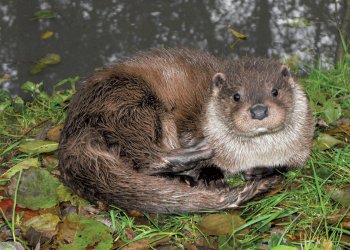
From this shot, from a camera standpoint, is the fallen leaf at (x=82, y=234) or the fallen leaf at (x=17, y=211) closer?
the fallen leaf at (x=82, y=234)

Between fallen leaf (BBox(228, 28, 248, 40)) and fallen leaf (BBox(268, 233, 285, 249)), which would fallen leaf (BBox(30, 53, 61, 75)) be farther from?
fallen leaf (BBox(268, 233, 285, 249))

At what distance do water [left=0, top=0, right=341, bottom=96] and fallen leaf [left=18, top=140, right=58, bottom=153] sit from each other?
1080mm

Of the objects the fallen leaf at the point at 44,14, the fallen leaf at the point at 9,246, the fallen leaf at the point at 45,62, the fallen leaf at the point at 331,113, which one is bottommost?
the fallen leaf at the point at 9,246

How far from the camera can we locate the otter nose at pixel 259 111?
2.47m

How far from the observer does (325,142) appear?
9.93 feet

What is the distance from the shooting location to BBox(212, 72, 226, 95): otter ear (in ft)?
8.98

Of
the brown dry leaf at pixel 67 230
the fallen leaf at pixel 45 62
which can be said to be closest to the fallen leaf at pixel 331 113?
the brown dry leaf at pixel 67 230

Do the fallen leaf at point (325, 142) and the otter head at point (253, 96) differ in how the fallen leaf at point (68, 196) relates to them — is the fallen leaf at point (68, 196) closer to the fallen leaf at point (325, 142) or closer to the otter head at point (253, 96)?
the otter head at point (253, 96)

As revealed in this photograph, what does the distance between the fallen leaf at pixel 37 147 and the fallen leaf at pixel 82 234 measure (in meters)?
0.69

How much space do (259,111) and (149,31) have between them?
7.22ft

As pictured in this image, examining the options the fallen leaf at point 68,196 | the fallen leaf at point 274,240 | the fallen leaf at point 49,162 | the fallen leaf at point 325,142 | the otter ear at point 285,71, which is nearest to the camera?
Answer: the fallen leaf at point 274,240

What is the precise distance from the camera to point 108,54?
174 inches

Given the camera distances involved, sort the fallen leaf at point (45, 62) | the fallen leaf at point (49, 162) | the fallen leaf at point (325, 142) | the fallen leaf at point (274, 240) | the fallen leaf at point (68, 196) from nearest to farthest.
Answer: the fallen leaf at point (274, 240) < the fallen leaf at point (68, 196) < the fallen leaf at point (325, 142) < the fallen leaf at point (49, 162) < the fallen leaf at point (45, 62)

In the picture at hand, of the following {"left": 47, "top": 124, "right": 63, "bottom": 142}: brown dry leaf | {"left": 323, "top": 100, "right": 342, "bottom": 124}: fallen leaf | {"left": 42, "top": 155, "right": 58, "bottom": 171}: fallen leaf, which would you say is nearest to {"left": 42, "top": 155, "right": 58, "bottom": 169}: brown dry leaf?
{"left": 42, "top": 155, "right": 58, "bottom": 171}: fallen leaf
